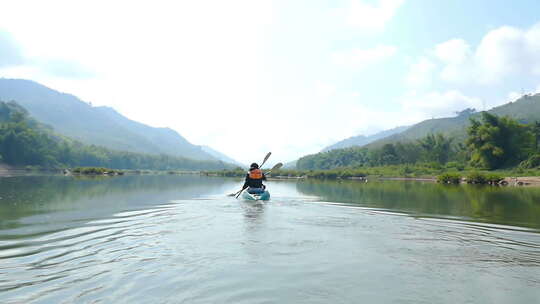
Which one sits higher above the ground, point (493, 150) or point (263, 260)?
point (493, 150)

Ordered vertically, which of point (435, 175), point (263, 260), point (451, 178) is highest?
point (435, 175)

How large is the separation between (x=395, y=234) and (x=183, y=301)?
9004 millimetres

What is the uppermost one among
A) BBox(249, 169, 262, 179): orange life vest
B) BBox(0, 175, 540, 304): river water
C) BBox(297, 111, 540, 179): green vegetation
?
BBox(297, 111, 540, 179): green vegetation

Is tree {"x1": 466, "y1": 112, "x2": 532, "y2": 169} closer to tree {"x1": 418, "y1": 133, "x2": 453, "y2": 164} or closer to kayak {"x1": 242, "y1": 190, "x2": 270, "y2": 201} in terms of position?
tree {"x1": 418, "y1": 133, "x2": 453, "y2": 164}

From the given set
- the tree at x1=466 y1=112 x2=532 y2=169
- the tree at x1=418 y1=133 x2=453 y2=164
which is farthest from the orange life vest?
the tree at x1=418 y1=133 x2=453 y2=164

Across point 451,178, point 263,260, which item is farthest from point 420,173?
point 263,260

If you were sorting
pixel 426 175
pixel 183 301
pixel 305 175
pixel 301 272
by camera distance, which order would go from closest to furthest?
pixel 183 301, pixel 301 272, pixel 426 175, pixel 305 175

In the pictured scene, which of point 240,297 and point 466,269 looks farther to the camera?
point 466,269

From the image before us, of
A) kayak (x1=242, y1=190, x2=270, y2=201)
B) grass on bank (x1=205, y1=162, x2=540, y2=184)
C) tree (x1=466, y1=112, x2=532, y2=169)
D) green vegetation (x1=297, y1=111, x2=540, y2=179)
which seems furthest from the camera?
Answer: tree (x1=466, y1=112, x2=532, y2=169)

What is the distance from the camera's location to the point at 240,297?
6.52 metres

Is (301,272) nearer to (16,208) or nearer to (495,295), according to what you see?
(495,295)

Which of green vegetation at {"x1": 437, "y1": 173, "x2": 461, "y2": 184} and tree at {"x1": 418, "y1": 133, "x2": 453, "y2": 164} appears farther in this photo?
tree at {"x1": 418, "y1": 133, "x2": 453, "y2": 164}

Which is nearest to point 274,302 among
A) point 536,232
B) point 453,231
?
point 453,231

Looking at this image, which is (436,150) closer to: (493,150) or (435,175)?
(435,175)
